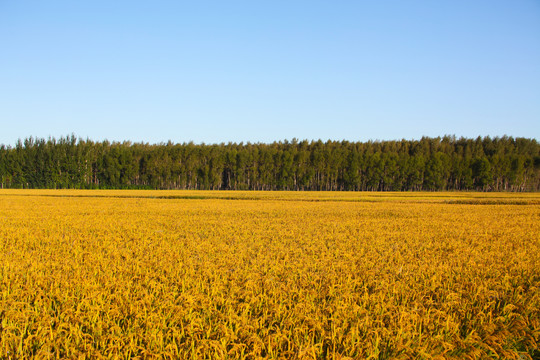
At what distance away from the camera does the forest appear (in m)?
123

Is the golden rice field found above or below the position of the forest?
below

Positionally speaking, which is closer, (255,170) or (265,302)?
(265,302)

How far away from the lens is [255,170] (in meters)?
129

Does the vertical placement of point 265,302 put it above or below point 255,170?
below

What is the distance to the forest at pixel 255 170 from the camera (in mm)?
122938

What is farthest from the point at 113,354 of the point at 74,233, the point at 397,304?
the point at 74,233

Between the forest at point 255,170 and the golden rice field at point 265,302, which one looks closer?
the golden rice field at point 265,302

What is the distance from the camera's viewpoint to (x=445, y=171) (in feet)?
413

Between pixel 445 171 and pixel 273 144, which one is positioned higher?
pixel 273 144

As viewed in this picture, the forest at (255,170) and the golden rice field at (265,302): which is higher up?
the forest at (255,170)

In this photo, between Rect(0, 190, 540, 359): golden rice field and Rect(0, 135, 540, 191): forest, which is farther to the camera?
Rect(0, 135, 540, 191): forest

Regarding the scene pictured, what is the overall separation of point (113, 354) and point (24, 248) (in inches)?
Result: 303

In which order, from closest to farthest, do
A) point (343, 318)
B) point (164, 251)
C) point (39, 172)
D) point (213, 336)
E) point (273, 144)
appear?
1. point (213, 336)
2. point (343, 318)
3. point (164, 251)
4. point (39, 172)
5. point (273, 144)

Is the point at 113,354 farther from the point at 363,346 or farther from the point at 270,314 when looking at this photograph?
the point at 363,346
